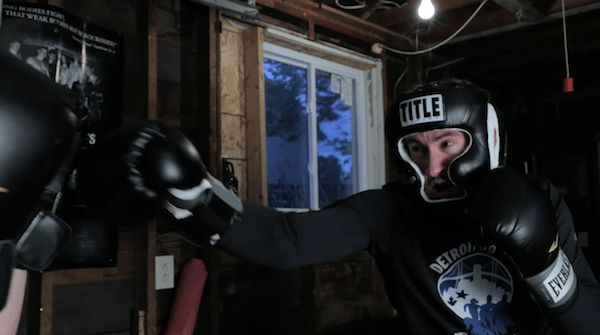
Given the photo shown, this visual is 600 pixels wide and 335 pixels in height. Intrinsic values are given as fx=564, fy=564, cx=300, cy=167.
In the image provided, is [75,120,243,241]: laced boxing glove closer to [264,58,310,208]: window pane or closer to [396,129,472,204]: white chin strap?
[396,129,472,204]: white chin strap

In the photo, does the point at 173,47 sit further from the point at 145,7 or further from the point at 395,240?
the point at 395,240

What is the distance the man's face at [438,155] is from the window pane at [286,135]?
166 cm

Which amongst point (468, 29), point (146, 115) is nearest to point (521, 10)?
point (468, 29)

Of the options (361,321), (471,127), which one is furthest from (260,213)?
(361,321)

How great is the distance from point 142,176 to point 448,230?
110 cm

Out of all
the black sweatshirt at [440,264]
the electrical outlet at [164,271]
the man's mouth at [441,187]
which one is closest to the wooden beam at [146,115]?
the electrical outlet at [164,271]

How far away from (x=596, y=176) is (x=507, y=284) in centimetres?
458

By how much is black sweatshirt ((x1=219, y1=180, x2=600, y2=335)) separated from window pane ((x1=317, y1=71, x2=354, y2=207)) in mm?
1938

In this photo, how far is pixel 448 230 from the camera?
1.81 meters

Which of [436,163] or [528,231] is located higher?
→ [436,163]

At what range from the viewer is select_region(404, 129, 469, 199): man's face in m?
1.77

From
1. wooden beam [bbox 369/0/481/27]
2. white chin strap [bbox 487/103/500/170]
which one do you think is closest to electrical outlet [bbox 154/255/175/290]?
white chin strap [bbox 487/103/500/170]

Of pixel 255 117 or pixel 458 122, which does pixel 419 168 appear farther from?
pixel 255 117

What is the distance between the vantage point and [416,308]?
177 cm
